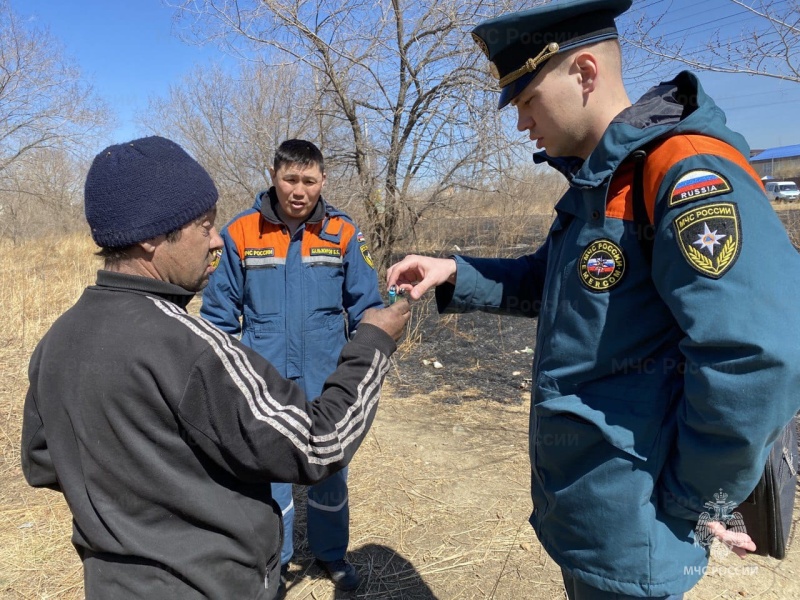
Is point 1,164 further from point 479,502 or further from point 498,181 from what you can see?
point 479,502

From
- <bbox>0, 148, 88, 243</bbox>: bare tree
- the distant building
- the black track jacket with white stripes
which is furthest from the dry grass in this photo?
the distant building

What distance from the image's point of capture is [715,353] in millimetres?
1140

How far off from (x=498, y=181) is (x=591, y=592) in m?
7.01

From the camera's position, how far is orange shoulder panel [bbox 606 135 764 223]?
1.23m

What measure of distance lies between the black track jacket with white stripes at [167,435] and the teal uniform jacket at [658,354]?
22.9 inches

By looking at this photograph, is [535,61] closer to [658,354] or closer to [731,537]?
[658,354]

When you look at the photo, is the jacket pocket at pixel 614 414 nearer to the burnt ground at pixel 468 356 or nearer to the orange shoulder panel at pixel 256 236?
the orange shoulder panel at pixel 256 236

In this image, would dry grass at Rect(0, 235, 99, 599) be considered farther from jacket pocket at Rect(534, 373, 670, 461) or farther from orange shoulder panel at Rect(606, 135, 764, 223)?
orange shoulder panel at Rect(606, 135, 764, 223)

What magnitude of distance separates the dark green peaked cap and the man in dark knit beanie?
2.99ft

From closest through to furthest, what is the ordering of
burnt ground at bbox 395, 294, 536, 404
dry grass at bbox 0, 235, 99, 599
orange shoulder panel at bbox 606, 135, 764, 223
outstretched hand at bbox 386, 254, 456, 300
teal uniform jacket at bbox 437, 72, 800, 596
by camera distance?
teal uniform jacket at bbox 437, 72, 800, 596
orange shoulder panel at bbox 606, 135, 764, 223
outstretched hand at bbox 386, 254, 456, 300
dry grass at bbox 0, 235, 99, 599
burnt ground at bbox 395, 294, 536, 404

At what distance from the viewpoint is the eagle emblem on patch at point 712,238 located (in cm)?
112

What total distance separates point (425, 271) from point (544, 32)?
0.84 m

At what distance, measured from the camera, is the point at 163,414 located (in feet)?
4.16

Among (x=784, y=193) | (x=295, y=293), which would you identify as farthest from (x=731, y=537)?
(x=784, y=193)
